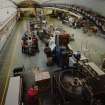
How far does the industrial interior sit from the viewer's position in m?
5.75

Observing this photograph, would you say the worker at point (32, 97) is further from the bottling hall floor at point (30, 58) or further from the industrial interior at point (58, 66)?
the bottling hall floor at point (30, 58)

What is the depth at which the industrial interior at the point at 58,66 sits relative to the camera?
5746 mm

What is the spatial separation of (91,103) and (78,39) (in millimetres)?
8526

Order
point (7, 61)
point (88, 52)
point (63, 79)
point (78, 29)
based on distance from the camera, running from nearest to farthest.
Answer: point (63, 79) < point (7, 61) < point (88, 52) < point (78, 29)

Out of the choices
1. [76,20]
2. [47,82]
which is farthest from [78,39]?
[47,82]

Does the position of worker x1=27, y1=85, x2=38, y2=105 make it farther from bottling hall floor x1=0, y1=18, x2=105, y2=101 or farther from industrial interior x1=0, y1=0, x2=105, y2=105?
bottling hall floor x1=0, y1=18, x2=105, y2=101

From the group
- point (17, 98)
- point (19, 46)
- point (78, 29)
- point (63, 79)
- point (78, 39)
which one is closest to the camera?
point (17, 98)

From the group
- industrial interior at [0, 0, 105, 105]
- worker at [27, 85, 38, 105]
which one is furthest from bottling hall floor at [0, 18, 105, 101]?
worker at [27, 85, 38, 105]

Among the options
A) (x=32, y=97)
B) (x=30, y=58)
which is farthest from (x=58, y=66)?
(x=32, y=97)

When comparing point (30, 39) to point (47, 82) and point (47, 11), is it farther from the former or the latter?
point (47, 11)

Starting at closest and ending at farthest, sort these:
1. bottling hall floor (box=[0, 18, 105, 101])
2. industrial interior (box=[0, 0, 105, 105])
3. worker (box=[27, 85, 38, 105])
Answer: industrial interior (box=[0, 0, 105, 105]) → worker (box=[27, 85, 38, 105]) → bottling hall floor (box=[0, 18, 105, 101])

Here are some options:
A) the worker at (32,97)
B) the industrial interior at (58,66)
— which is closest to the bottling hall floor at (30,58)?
the industrial interior at (58,66)

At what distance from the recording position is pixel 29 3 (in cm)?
2233

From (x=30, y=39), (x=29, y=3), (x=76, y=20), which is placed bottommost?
(x=30, y=39)
